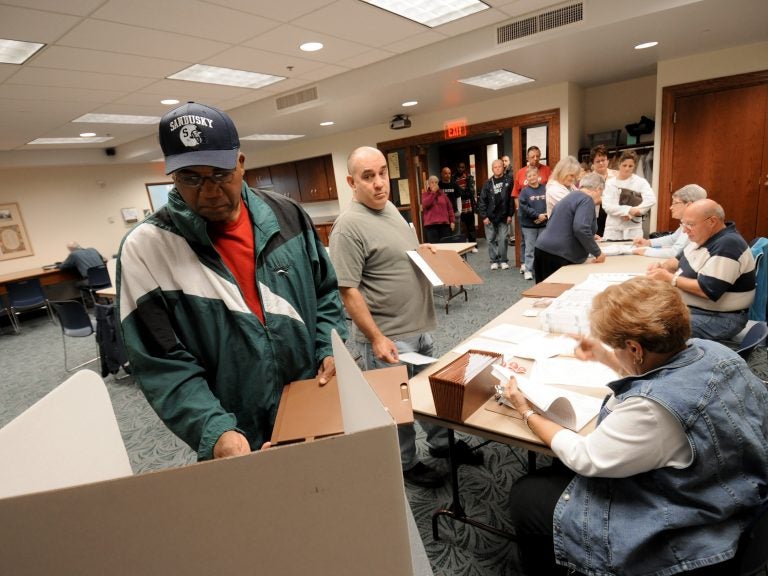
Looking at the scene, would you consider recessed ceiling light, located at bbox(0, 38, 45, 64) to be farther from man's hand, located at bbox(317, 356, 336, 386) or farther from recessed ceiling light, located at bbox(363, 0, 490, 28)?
man's hand, located at bbox(317, 356, 336, 386)

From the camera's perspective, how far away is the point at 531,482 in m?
1.37

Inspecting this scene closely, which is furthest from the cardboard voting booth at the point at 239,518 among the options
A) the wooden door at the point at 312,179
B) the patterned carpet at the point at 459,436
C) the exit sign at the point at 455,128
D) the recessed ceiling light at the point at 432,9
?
the wooden door at the point at 312,179

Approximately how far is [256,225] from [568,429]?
111 cm

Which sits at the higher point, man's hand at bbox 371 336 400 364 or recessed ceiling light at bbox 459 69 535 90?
recessed ceiling light at bbox 459 69 535 90

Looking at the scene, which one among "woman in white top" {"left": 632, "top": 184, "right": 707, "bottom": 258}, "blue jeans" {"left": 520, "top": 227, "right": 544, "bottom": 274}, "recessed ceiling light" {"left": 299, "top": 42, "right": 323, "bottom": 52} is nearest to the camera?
"woman in white top" {"left": 632, "top": 184, "right": 707, "bottom": 258}

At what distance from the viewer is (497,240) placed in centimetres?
663

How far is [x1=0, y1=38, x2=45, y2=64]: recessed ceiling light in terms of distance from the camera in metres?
3.05

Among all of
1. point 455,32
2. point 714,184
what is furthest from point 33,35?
point 714,184

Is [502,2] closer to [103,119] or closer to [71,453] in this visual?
[71,453]

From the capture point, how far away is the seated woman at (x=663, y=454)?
97 cm

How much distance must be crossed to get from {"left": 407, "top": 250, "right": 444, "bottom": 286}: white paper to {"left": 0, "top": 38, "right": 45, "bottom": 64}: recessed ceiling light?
338 centimetres

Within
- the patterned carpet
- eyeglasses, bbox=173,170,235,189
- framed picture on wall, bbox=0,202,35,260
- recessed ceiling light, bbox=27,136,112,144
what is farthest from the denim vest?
framed picture on wall, bbox=0,202,35,260

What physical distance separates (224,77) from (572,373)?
464cm

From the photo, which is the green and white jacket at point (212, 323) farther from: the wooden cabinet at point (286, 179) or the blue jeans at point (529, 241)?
the wooden cabinet at point (286, 179)
